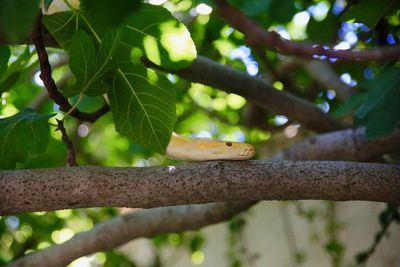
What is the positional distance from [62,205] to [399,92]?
1038mm

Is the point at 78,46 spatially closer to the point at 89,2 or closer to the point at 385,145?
the point at 89,2

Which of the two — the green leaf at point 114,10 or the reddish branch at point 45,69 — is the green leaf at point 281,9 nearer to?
the reddish branch at point 45,69

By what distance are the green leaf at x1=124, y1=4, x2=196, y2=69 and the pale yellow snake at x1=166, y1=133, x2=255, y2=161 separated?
0.32 meters

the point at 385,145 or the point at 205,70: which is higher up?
the point at 205,70

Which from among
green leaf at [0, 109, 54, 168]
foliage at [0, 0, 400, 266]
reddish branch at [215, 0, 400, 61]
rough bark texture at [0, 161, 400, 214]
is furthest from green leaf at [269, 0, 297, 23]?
reddish branch at [215, 0, 400, 61]

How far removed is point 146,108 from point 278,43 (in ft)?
2.80

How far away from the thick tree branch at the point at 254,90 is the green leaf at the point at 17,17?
1311mm

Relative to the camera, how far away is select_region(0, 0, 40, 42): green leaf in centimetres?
84

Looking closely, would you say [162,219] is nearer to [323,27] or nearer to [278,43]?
[323,27]

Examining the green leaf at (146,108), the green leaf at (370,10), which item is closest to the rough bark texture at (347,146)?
the green leaf at (370,10)

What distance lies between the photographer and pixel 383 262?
11.4 ft

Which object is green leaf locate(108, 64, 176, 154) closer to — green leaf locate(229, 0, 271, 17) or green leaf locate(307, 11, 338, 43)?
green leaf locate(229, 0, 271, 17)

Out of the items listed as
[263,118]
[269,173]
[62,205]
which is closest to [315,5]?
[263,118]

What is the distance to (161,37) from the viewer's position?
1510mm
